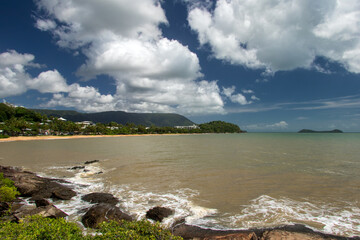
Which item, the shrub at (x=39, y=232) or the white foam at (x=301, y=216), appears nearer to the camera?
the shrub at (x=39, y=232)

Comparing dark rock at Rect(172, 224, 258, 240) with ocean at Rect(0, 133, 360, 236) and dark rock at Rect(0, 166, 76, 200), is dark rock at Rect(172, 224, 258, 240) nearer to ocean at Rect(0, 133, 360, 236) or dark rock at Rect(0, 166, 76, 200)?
ocean at Rect(0, 133, 360, 236)

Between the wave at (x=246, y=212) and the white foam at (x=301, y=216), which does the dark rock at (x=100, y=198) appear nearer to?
the wave at (x=246, y=212)

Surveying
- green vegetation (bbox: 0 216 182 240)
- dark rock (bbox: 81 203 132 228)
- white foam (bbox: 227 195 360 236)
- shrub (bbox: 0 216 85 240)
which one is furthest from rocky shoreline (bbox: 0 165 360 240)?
shrub (bbox: 0 216 85 240)

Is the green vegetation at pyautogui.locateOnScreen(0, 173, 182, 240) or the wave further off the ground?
the green vegetation at pyautogui.locateOnScreen(0, 173, 182, 240)

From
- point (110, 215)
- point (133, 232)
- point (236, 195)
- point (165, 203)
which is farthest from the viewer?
point (236, 195)

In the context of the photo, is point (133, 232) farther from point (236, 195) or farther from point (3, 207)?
point (236, 195)

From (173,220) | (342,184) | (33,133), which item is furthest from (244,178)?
(33,133)

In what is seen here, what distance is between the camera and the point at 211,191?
14312 mm

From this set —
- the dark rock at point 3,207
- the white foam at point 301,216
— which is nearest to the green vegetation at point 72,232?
the white foam at point 301,216

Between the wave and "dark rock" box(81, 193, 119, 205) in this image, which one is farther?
"dark rock" box(81, 193, 119, 205)

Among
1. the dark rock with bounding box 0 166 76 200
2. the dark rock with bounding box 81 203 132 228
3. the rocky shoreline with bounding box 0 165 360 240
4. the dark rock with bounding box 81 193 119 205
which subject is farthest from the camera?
the dark rock with bounding box 0 166 76 200

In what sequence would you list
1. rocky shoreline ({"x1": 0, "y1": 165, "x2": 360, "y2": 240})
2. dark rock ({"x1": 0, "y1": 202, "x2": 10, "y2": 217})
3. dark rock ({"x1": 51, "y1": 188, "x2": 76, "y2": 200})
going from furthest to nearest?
dark rock ({"x1": 51, "y1": 188, "x2": 76, "y2": 200}), dark rock ({"x1": 0, "y1": 202, "x2": 10, "y2": 217}), rocky shoreline ({"x1": 0, "y1": 165, "x2": 360, "y2": 240})

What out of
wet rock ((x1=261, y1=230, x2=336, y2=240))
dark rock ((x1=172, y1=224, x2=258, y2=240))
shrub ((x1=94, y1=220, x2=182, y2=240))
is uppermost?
shrub ((x1=94, y1=220, x2=182, y2=240))

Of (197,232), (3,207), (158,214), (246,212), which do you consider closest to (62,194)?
(3,207)
